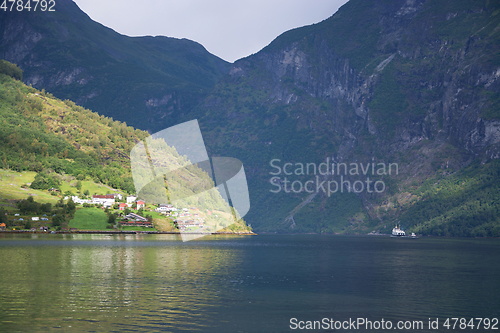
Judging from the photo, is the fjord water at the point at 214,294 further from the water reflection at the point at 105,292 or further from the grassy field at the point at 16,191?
the grassy field at the point at 16,191

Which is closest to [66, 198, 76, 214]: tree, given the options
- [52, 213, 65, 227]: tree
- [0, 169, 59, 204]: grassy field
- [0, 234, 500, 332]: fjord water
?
[52, 213, 65, 227]: tree

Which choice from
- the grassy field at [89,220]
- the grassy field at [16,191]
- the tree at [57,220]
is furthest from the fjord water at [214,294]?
the grassy field at [89,220]

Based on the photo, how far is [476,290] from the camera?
64688 mm

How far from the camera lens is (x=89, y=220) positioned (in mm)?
193000

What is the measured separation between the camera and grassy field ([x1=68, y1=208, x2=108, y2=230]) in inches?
7475

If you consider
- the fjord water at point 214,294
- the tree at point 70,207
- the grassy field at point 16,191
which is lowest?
the fjord water at point 214,294

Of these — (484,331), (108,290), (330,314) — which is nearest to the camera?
(484,331)

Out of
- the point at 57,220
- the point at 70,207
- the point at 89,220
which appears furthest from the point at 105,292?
the point at 89,220

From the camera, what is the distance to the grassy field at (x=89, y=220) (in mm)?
189875

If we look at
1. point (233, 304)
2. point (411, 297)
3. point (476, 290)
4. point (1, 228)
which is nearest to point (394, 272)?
point (476, 290)

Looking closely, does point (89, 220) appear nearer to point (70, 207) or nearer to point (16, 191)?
point (70, 207)

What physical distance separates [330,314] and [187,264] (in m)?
45.9

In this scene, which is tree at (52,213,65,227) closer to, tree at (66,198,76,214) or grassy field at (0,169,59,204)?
tree at (66,198,76,214)

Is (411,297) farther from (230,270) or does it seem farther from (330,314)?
(230,270)
